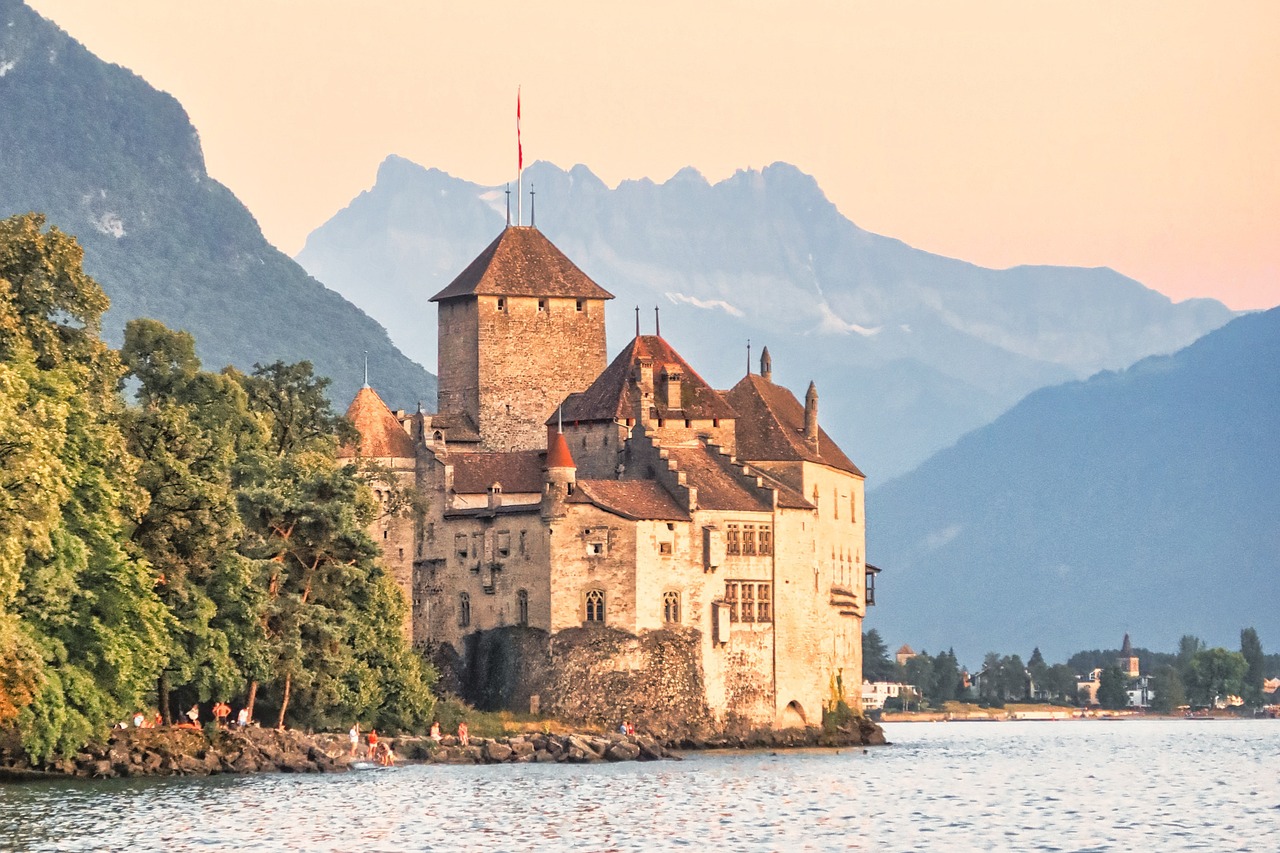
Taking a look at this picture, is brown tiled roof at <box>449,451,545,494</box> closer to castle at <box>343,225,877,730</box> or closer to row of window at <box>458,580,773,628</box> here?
castle at <box>343,225,877,730</box>

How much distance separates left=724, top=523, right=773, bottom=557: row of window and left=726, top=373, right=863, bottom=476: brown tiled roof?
662 cm

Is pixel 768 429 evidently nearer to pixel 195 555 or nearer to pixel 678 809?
pixel 195 555

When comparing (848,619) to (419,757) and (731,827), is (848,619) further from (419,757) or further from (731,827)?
(731,827)

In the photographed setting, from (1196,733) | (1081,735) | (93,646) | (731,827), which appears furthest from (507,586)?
(1196,733)

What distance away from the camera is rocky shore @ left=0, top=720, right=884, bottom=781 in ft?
225

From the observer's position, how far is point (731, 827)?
59219 mm

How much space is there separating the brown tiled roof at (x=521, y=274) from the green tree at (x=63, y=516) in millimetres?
43113

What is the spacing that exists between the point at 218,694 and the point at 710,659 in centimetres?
2668

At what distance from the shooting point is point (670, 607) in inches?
3834

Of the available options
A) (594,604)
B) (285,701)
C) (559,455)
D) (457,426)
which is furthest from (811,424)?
(285,701)

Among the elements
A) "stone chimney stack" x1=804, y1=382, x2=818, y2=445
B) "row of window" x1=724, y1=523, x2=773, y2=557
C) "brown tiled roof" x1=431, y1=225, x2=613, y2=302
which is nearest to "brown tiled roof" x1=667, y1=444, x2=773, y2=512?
"row of window" x1=724, y1=523, x2=773, y2=557

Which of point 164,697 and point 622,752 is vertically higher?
point 164,697

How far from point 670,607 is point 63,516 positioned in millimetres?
36370

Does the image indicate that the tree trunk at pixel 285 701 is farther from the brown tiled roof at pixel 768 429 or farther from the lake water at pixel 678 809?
the brown tiled roof at pixel 768 429
